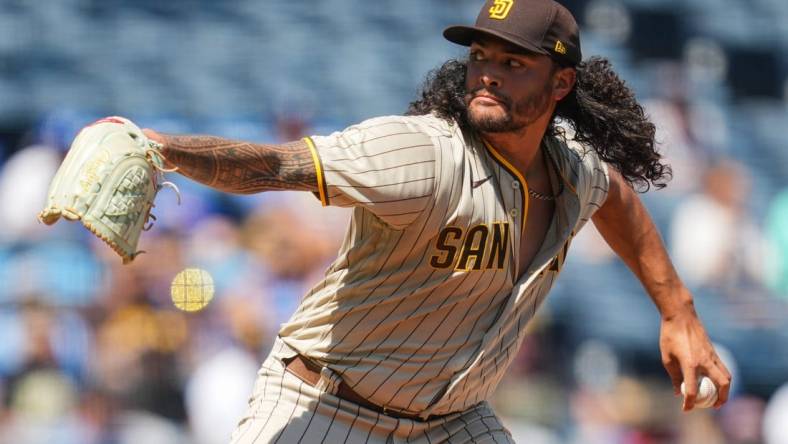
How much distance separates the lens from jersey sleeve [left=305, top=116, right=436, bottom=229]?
9.24 ft

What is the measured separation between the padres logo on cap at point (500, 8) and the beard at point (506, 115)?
194 millimetres

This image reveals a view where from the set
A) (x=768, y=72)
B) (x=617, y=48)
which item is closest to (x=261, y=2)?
(x=617, y=48)

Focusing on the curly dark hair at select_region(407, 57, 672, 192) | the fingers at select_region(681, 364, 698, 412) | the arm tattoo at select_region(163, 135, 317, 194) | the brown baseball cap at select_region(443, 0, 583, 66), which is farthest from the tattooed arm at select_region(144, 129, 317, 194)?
the fingers at select_region(681, 364, 698, 412)

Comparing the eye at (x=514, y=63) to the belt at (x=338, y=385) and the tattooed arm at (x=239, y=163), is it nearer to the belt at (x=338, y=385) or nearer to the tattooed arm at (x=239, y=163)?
the tattooed arm at (x=239, y=163)

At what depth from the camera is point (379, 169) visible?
9.36 ft

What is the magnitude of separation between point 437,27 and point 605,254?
235cm

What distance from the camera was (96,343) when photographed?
638 cm

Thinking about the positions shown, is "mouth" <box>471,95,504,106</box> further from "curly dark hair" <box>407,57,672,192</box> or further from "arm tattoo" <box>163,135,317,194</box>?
"arm tattoo" <box>163,135,317,194</box>

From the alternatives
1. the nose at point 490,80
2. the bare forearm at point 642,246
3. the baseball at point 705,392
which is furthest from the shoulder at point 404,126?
the baseball at point 705,392

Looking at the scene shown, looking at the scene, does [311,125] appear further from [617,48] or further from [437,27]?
[617,48]

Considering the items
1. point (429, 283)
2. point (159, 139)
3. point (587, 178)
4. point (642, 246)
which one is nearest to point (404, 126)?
point (429, 283)

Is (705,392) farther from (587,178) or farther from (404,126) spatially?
(404,126)

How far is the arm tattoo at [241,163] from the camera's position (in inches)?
106

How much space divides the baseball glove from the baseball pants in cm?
75
